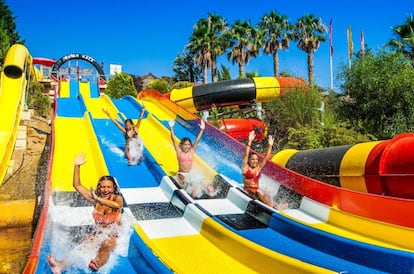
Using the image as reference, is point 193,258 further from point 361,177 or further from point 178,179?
point 361,177

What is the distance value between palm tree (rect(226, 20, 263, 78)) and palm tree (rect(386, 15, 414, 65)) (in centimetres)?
1510

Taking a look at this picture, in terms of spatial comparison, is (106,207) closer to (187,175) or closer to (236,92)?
(187,175)

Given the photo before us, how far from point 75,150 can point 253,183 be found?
374 centimetres

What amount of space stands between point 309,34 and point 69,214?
99.2 ft

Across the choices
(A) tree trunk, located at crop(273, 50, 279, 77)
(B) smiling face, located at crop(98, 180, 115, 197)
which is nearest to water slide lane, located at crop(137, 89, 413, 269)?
(B) smiling face, located at crop(98, 180, 115, 197)

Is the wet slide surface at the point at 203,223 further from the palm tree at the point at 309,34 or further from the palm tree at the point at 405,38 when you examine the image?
the palm tree at the point at 309,34

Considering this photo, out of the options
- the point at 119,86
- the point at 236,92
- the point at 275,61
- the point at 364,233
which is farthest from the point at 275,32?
the point at 364,233

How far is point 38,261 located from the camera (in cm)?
371

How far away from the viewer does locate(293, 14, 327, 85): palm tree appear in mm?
32250

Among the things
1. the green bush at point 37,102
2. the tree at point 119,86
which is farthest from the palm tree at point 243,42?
the green bush at point 37,102

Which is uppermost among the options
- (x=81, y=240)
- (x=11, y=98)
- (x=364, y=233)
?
(x=11, y=98)

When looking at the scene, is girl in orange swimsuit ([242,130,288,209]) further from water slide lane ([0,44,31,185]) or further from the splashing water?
water slide lane ([0,44,31,185])

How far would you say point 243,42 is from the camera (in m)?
33.9

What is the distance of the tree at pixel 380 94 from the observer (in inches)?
441
